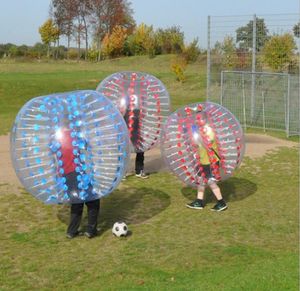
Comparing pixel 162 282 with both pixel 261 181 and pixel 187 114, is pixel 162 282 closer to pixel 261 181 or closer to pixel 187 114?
pixel 187 114

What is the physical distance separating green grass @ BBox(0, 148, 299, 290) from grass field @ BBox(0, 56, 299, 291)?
0.01 meters

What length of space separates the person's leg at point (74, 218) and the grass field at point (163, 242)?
132 millimetres

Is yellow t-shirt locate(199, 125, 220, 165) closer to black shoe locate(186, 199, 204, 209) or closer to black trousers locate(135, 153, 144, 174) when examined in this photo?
black shoe locate(186, 199, 204, 209)

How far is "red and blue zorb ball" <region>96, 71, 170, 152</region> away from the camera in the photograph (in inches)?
360

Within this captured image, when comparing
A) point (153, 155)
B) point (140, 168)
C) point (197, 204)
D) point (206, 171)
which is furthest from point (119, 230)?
point (153, 155)

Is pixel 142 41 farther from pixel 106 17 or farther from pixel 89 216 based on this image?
pixel 89 216

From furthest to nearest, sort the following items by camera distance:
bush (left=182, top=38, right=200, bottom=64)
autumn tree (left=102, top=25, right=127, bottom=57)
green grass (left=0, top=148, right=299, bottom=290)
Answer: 1. autumn tree (left=102, top=25, right=127, bottom=57)
2. bush (left=182, top=38, right=200, bottom=64)
3. green grass (left=0, top=148, right=299, bottom=290)

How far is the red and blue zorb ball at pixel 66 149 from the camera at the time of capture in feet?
19.7

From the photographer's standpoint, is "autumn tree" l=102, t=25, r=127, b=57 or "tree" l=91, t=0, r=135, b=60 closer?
"autumn tree" l=102, t=25, r=127, b=57

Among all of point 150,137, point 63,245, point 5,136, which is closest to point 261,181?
point 150,137

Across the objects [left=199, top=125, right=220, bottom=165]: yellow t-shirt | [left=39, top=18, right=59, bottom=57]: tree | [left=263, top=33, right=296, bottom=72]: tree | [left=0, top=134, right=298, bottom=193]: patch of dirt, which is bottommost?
[left=0, top=134, right=298, bottom=193]: patch of dirt

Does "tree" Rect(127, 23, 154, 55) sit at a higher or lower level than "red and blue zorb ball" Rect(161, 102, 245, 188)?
higher

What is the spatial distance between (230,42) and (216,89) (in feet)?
5.67

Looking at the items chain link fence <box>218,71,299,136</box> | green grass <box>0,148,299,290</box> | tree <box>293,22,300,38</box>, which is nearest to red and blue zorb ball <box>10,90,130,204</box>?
green grass <box>0,148,299,290</box>
